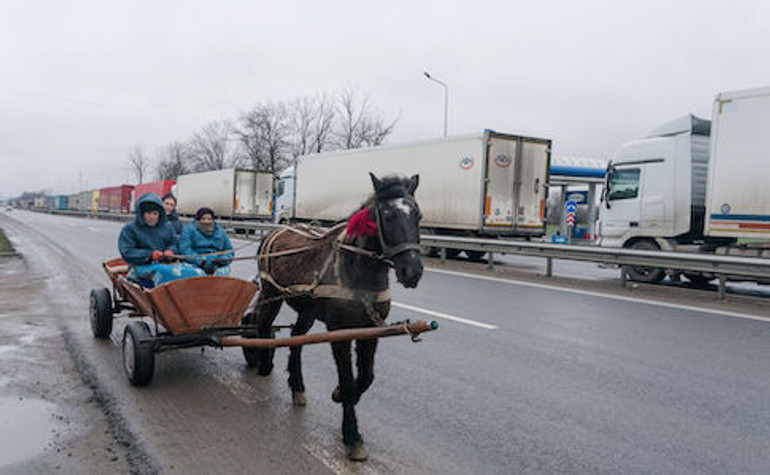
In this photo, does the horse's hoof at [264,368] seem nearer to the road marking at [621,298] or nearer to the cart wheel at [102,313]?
the cart wheel at [102,313]

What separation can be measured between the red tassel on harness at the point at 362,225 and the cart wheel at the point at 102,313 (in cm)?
398

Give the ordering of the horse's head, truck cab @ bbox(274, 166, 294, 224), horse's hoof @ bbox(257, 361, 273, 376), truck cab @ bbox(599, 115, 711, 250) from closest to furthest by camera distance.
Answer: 1. the horse's head
2. horse's hoof @ bbox(257, 361, 273, 376)
3. truck cab @ bbox(599, 115, 711, 250)
4. truck cab @ bbox(274, 166, 294, 224)

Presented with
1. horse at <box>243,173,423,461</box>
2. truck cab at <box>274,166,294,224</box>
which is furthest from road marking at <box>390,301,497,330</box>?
truck cab at <box>274,166,294,224</box>

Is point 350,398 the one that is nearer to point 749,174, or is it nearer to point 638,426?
point 638,426

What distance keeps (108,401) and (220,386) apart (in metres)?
0.88

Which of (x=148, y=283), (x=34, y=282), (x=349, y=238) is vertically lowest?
(x=34, y=282)

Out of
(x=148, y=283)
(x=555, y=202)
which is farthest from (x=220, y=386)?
(x=555, y=202)

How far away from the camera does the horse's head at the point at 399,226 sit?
3205 millimetres

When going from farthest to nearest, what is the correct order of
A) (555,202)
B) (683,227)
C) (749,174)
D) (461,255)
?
(555,202) < (461,255) < (683,227) < (749,174)

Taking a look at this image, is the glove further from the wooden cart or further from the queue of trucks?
the queue of trucks

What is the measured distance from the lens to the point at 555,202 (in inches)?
3022

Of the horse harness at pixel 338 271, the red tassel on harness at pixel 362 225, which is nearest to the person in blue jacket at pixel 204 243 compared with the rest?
the horse harness at pixel 338 271

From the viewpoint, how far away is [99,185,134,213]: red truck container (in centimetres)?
5519

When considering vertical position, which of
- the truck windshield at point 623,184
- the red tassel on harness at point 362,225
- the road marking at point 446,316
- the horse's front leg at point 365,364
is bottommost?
the road marking at point 446,316
